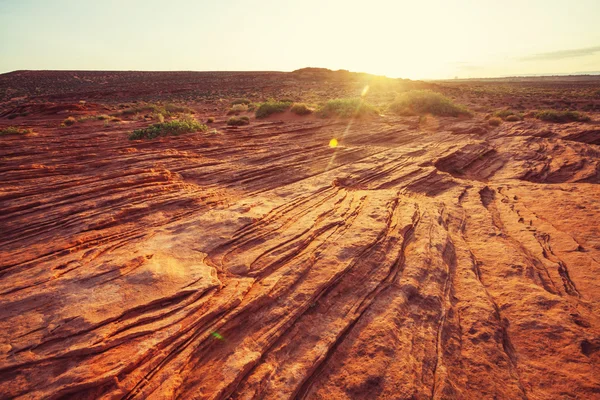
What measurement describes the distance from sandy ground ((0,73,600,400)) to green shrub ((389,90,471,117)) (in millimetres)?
17267

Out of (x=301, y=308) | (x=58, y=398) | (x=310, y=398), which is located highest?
(x=58, y=398)

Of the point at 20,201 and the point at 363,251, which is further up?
the point at 20,201

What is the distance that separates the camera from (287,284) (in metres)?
4.70

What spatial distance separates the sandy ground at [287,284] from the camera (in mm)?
3430

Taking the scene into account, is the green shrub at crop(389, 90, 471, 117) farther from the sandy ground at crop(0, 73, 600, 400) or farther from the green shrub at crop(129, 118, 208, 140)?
the sandy ground at crop(0, 73, 600, 400)

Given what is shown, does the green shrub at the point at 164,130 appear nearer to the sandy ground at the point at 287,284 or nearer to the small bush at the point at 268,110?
the sandy ground at the point at 287,284

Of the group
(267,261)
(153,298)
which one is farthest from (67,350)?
(267,261)

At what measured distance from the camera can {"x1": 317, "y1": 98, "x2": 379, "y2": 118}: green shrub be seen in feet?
72.8

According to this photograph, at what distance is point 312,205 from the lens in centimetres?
752

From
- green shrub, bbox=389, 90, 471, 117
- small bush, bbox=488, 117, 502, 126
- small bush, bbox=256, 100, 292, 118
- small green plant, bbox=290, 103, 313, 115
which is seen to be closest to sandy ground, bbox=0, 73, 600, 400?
small bush, bbox=488, 117, 502, 126

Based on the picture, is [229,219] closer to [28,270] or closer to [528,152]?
[28,270]

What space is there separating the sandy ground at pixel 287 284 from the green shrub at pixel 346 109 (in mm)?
13401

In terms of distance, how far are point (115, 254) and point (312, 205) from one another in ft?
14.0

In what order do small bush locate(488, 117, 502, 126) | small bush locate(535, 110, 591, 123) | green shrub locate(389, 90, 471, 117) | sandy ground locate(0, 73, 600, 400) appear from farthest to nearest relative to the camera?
green shrub locate(389, 90, 471, 117)
small bush locate(535, 110, 591, 123)
small bush locate(488, 117, 502, 126)
sandy ground locate(0, 73, 600, 400)
